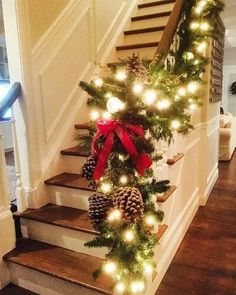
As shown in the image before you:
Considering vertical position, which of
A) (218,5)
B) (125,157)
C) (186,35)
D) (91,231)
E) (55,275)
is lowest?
(55,275)

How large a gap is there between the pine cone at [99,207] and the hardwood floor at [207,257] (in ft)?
2.84

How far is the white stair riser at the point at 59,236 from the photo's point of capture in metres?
1.92

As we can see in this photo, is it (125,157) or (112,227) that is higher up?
(125,157)

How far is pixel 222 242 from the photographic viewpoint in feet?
8.20

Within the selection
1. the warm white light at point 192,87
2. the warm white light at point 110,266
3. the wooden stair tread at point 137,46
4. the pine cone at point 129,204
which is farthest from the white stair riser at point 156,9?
the warm white light at point 110,266

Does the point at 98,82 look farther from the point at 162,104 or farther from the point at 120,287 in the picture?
the point at 120,287

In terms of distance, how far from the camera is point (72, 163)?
2520mm

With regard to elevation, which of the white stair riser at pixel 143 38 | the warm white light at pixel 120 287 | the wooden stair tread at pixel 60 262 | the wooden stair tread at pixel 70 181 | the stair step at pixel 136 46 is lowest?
the wooden stair tread at pixel 60 262

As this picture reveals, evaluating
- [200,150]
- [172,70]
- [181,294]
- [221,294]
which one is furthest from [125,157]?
[200,150]

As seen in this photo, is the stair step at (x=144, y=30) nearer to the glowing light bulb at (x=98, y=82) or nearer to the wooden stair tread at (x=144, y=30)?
the wooden stair tread at (x=144, y=30)

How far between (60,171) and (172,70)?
4.46 ft

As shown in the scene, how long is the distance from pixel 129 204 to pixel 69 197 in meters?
1.06

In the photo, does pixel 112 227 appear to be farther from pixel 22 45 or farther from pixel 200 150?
pixel 200 150

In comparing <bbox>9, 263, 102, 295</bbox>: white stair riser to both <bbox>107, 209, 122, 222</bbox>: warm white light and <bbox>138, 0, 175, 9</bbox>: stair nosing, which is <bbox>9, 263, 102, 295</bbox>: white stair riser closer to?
<bbox>107, 209, 122, 222</bbox>: warm white light
